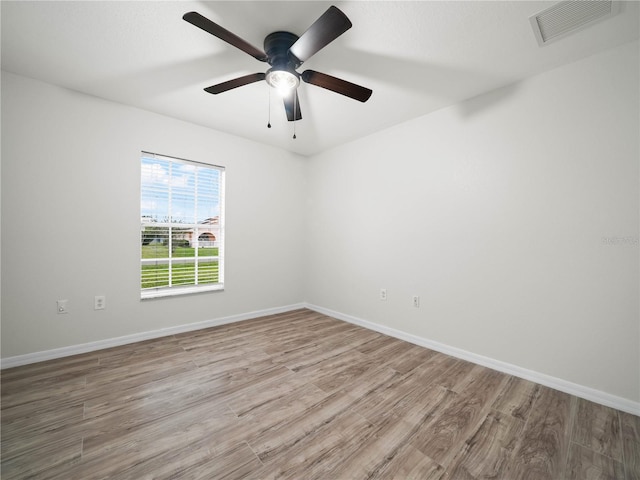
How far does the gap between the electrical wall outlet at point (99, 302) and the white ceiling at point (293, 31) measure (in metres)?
1.98

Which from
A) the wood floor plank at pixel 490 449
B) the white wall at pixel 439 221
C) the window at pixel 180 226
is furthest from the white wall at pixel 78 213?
the wood floor plank at pixel 490 449

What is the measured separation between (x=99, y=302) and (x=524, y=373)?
3.96 metres

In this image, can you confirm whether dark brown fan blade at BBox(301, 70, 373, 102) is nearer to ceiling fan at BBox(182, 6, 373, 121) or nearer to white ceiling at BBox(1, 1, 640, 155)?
ceiling fan at BBox(182, 6, 373, 121)

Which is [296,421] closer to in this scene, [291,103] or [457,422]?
[457,422]

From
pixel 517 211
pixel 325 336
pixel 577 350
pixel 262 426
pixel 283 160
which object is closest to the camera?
pixel 262 426

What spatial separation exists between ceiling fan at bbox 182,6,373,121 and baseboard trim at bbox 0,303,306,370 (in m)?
2.58

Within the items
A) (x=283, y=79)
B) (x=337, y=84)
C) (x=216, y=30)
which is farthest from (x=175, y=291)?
(x=337, y=84)

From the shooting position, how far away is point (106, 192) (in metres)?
2.69

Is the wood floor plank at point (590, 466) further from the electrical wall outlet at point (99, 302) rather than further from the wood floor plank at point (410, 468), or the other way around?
the electrical wall outlet at point (99, 302)

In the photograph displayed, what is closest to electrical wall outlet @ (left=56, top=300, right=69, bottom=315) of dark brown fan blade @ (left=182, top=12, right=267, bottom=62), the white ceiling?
the white ceiling


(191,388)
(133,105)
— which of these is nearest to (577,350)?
(191,388)

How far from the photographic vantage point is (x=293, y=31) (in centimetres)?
178

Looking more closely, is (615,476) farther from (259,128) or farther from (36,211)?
(36,211)

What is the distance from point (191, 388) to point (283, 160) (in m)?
3.16
